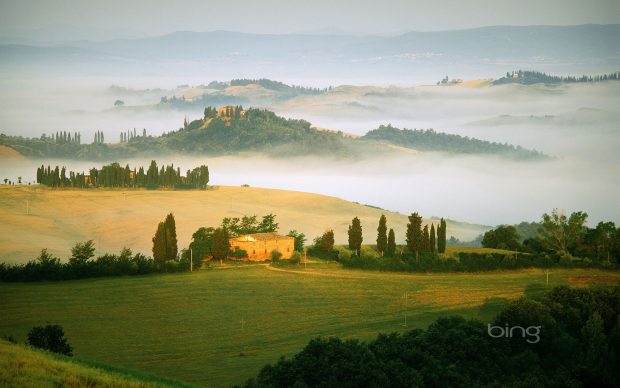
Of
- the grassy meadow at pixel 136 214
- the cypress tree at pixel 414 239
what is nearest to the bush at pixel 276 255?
the cypress tree at pixel 414 239

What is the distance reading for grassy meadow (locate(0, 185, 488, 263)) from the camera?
10488 centimetres

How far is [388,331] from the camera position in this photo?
2077 inches

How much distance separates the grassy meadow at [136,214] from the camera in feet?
344

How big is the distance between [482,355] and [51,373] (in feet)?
71.5

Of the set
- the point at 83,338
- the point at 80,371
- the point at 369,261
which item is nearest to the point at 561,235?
the point at 369,261

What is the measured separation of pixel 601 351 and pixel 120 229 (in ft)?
264

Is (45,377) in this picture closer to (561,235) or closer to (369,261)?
(369,261)

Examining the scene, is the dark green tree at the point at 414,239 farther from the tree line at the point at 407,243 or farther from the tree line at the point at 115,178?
the tree line at the point at 115,178

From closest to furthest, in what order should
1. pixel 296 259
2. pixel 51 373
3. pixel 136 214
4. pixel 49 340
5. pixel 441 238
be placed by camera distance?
1. pixel 51 373
2. pixel 49 340
3. pixel 296 259
4. pixel 441 238
5. pixel 136 214

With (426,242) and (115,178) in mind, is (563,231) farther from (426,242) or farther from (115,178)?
(115,178)

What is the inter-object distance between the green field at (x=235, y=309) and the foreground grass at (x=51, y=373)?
9.02 m

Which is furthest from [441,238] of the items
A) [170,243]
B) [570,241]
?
[170,243]

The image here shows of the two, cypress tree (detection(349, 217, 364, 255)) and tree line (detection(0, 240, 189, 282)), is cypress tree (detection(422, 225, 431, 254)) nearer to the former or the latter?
cypress tree (detection(349, 217, 364, 255))

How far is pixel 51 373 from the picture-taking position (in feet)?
99.4
